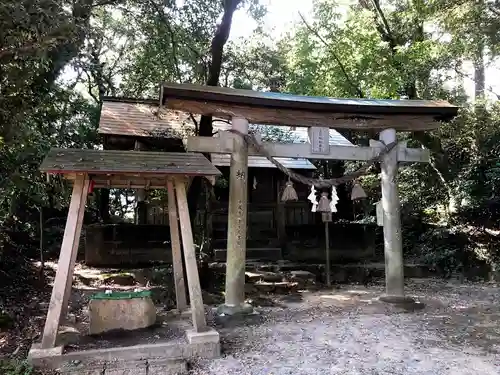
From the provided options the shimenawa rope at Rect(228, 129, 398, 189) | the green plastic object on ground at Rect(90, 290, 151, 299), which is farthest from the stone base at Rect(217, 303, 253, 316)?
the shimenawa rope at Rect(228, 129, 398, 189)

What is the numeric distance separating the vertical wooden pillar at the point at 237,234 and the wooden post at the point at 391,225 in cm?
273

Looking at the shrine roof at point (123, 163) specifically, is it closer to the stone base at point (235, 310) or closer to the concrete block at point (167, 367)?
the concrete block at point (167, 367)

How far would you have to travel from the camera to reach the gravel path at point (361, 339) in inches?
187

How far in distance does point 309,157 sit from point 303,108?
0.86m

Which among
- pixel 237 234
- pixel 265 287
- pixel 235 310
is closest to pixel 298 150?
pixel 237 234

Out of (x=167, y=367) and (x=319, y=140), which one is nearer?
(x=167, y=367)

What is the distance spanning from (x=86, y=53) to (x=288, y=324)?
6.62 m

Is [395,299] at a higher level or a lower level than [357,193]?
lower

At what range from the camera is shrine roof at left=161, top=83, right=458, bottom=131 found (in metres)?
6.77

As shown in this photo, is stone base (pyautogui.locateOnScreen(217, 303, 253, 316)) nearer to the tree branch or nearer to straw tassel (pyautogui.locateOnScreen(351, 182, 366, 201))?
straw tassel (pyautogui.locateOnScreen(351, 182, 366, 201))

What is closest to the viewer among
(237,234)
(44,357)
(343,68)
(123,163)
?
(44,357)

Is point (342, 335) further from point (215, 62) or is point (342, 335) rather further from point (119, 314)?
point (215, 62)

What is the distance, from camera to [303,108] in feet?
24.1

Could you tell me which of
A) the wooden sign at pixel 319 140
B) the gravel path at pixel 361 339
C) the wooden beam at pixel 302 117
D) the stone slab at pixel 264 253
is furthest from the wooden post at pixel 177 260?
the stone slab at pixel 264 253
